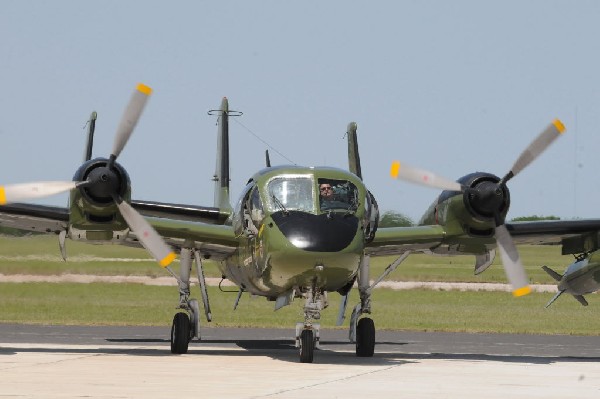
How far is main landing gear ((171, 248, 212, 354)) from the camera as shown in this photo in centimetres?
2261

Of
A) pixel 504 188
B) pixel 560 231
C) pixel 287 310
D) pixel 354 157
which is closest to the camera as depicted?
pixel 504 188

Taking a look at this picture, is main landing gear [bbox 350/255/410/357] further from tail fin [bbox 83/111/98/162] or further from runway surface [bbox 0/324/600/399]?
tail fin [bbox 83/111/98/162]

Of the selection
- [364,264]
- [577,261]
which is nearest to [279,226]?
[364,264]

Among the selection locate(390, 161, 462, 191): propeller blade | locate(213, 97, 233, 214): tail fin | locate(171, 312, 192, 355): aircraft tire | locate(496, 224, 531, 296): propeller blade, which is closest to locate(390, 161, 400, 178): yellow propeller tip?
locate(390, 161, 462, 191): propeller blade

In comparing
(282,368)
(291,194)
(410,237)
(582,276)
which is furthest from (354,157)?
(282,368)

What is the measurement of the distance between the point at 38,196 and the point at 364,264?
21.7 feet

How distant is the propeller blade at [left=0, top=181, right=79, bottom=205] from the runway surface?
2913 millimetres

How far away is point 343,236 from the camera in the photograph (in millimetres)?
19469

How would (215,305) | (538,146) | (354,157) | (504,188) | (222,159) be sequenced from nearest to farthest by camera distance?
(504,188) < (538,146) < (354,157) < (222,159) < (215,305)

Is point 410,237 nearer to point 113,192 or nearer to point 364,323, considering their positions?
point 364,323

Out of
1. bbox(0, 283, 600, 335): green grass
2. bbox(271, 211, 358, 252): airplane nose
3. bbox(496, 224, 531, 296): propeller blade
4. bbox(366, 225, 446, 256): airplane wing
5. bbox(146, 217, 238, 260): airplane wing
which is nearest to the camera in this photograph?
bbox(271, 211, 358, 252): airplane nose

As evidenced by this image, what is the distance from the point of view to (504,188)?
22.0 meters

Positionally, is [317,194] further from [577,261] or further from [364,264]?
[577,261]

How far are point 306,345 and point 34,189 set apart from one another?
5.91 m
